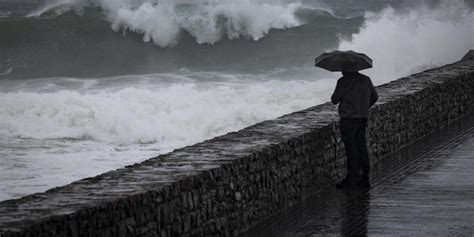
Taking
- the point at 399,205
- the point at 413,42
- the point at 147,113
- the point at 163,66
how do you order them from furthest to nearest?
the point at 163,66 → the point at 413,42 → the point at 147,113 → the point at 399,205

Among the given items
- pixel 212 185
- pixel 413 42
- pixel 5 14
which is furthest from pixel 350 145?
pixel 5 14

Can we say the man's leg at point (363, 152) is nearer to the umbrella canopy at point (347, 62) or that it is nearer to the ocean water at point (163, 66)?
the umbrella canopy at point (347, 62)

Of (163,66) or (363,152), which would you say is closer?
(363,152)

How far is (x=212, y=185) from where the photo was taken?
27.0 feet

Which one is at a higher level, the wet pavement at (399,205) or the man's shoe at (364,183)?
the man's shoe at (364,183)

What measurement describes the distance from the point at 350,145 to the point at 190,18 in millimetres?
35587

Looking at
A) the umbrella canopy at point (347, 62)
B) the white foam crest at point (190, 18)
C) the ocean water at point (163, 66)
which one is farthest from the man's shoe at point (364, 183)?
the white foam crest at point (190, 18)

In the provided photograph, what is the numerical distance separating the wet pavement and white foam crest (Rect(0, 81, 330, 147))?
1092 centimetres

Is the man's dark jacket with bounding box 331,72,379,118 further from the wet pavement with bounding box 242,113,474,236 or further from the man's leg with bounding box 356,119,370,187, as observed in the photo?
the wet pavement with bounding box 242,113,474,236

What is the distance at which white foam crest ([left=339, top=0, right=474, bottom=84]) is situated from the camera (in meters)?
37.2

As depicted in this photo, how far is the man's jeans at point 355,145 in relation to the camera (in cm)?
1072

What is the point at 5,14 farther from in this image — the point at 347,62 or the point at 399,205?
the point at 399,205

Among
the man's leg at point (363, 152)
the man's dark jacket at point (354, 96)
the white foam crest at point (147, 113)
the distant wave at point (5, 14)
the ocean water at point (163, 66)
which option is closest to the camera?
the man's dark jacket at point (354, 96)

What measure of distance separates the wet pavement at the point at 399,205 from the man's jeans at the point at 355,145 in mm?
229
